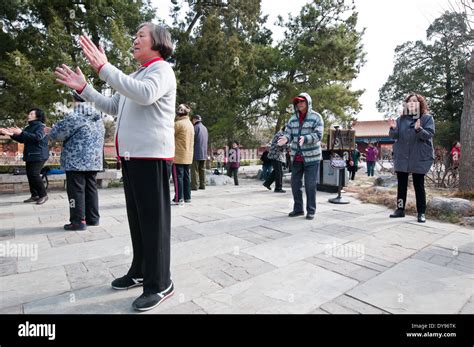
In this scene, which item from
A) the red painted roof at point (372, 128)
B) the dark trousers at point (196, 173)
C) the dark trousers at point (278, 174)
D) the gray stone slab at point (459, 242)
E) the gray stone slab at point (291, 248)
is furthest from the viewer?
the red painted roof at point (372, 128)

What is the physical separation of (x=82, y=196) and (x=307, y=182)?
3219mm

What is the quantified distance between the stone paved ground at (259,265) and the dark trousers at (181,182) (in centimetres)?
119

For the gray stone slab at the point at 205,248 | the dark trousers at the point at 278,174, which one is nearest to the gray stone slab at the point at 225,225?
the gray stone slab at the point at 205,248

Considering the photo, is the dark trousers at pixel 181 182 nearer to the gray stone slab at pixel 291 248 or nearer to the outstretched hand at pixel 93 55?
the gray stone slab at pixel 291 248

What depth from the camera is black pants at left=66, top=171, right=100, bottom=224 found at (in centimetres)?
376

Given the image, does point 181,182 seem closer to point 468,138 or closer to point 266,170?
point 266,170

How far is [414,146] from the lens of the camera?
4258 millimetres

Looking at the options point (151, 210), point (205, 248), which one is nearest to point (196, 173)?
point (205, 248)

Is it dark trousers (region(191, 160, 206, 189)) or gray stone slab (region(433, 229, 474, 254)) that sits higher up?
dark trousers (region(191, 160, 206, 189))

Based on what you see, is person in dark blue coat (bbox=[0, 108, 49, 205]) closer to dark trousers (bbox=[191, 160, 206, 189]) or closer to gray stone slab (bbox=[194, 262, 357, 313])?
dark trousers (bbox=[191, 160, 206, 189])

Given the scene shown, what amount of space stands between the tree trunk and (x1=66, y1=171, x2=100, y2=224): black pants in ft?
25.3

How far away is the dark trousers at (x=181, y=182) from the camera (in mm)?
5605

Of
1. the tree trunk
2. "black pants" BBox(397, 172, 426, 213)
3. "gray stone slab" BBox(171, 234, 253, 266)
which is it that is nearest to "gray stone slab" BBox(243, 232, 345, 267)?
"gray stone slab" BBox(171, 234, 253, 266)
